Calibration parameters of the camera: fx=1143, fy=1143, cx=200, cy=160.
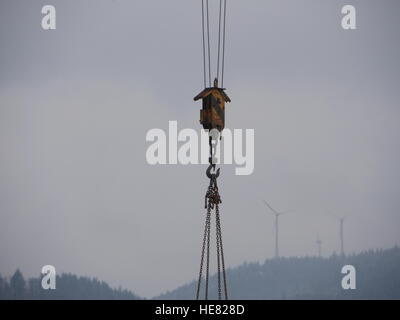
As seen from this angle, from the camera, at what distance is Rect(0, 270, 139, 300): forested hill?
497 ft

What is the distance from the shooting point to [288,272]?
185875mm

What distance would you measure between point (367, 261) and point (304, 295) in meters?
11.1

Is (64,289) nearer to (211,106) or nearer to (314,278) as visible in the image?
→ (314,278)

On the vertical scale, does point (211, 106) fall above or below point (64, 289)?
above

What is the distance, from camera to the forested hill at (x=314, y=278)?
173 metres

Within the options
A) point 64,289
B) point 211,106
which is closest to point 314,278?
point 64,289

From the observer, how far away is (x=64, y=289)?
15962 cm

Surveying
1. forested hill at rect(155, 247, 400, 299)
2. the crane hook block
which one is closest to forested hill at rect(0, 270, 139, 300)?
forested hill at rect(155, 247, 400, 299)

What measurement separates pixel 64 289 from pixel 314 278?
42.4 meters

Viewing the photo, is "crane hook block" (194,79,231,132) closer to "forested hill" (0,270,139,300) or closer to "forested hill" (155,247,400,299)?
"forested hill" (0,270,139,300)

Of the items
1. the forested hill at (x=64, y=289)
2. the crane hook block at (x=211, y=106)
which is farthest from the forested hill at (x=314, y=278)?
the crane hook block at (x=211, y=106)

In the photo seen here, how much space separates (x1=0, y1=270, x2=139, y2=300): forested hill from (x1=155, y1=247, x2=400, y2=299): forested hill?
12.0 meters

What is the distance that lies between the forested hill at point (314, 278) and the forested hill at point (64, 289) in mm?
11960

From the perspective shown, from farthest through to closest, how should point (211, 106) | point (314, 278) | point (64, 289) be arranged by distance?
Answer: point (314, 278), point (64, 289), point (211, 106)
